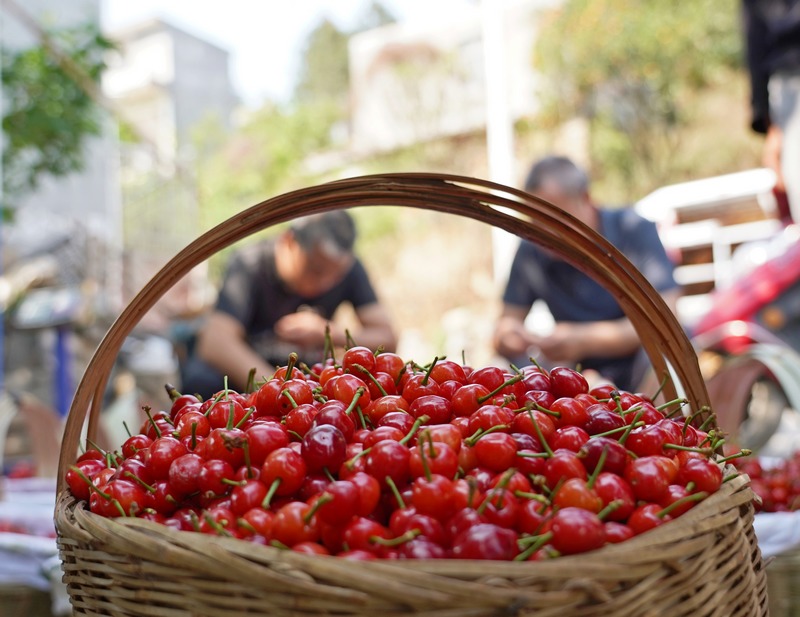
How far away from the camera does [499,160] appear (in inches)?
325

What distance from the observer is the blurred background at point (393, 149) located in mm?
5688

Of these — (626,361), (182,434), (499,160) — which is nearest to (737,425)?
(626,361)

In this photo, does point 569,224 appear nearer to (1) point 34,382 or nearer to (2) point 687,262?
(1) point 34,382

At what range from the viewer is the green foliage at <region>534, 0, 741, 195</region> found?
9.95m

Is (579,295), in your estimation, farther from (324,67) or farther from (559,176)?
(324,67)

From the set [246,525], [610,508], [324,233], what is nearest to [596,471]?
[610,508]

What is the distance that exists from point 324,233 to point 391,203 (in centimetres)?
186

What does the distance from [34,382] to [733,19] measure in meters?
8.97

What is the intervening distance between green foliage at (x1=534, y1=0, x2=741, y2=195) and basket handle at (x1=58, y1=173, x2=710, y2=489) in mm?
9627

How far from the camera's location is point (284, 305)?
10.5 ft

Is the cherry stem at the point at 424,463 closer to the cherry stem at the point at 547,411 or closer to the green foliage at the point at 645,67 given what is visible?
the cherry stem at the point at 547,411

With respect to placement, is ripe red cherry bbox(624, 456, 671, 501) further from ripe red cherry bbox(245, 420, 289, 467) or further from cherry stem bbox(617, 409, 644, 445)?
ripe red cherry bbox(245, 420, 289, 467)

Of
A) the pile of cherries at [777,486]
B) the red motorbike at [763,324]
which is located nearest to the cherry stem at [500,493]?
the pile of cherries at [777,486]

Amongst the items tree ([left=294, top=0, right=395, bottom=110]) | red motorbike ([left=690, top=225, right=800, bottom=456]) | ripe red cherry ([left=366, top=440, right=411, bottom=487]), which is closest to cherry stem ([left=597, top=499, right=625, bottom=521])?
ripe red cherry ([left=366, top=440, right=411, bottom=487])
